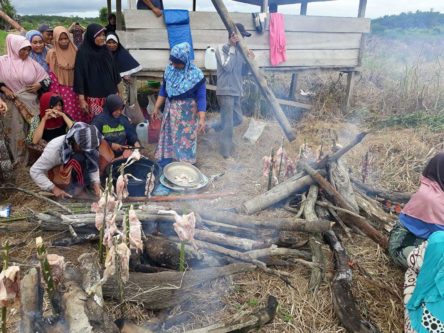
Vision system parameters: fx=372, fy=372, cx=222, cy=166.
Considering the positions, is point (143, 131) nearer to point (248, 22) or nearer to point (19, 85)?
point (19, 85)

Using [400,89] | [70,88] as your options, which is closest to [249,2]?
[400,89]

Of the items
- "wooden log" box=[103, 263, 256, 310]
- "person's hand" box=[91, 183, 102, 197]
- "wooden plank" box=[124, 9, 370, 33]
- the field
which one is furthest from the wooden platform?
"wooden log" box=[103, 263, 256, 310]

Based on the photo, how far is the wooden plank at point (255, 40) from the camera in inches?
247

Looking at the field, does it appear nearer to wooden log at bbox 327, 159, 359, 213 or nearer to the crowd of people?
wooden log at bbox 327, 159, 359, 213

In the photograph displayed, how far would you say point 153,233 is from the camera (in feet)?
10.9

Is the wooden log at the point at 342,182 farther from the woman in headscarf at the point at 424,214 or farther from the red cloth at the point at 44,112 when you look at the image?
the red cloth at the point at 44,112

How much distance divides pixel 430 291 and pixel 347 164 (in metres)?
3.59

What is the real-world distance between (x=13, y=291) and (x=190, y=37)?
18.6 feet

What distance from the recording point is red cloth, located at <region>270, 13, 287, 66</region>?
7.26 m

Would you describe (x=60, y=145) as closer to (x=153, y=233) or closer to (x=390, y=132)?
(x=153, y=233)

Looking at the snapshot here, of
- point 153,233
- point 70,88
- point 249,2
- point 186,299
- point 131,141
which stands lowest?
point 186,299

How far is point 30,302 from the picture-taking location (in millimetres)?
1969

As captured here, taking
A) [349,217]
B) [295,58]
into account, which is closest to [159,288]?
[349,217]

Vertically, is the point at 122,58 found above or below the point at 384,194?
above
